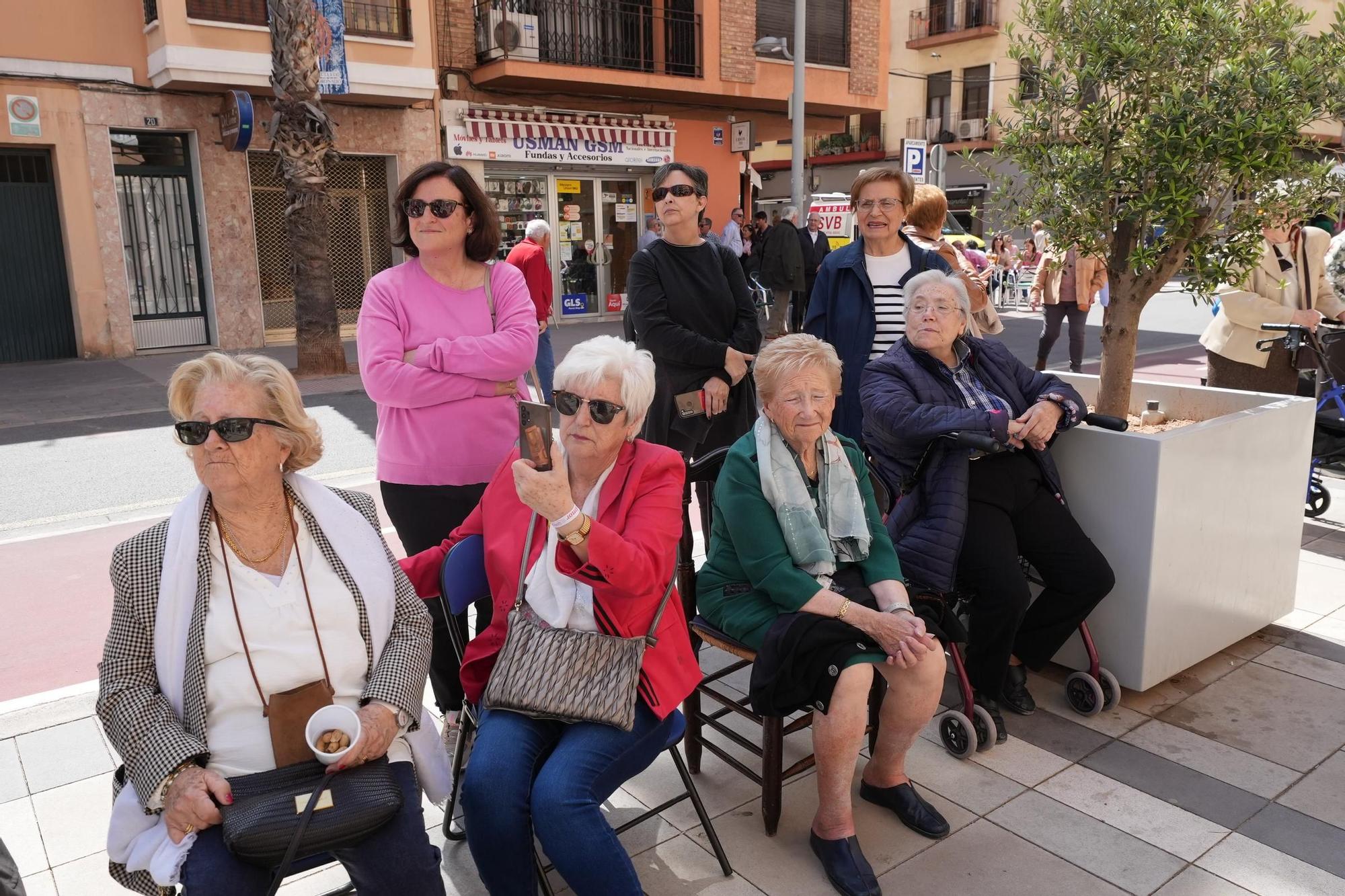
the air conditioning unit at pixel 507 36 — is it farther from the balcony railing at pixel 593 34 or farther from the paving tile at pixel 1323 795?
the paving tile at pixel 1323 795

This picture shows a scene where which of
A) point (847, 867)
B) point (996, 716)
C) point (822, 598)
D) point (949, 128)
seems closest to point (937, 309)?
point (822, 598)

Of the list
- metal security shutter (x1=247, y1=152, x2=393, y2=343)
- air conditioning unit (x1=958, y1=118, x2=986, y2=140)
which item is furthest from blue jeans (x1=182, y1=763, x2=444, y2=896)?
air conditioning unit (x1=958, y1=118, x2=986, y2=140)

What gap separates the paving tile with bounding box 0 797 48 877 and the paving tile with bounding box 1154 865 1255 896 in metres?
3.07

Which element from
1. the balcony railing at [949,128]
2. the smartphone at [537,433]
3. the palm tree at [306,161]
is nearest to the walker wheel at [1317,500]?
the smartphone at [537,433]

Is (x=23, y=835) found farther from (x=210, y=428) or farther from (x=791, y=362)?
(x=791, y=362)

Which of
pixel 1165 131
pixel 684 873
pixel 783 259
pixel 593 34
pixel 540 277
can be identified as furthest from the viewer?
pixel 593 34

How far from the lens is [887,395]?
11.6 feet

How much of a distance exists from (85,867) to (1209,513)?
391 cm

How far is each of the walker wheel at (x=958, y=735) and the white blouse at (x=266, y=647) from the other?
187cm

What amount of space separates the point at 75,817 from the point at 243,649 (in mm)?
1349

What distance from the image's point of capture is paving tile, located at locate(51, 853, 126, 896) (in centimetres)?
272

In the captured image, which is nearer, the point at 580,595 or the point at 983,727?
the point at 580,595

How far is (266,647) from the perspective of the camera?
2273mm

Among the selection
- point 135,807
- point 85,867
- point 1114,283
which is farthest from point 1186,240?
point 85,867
